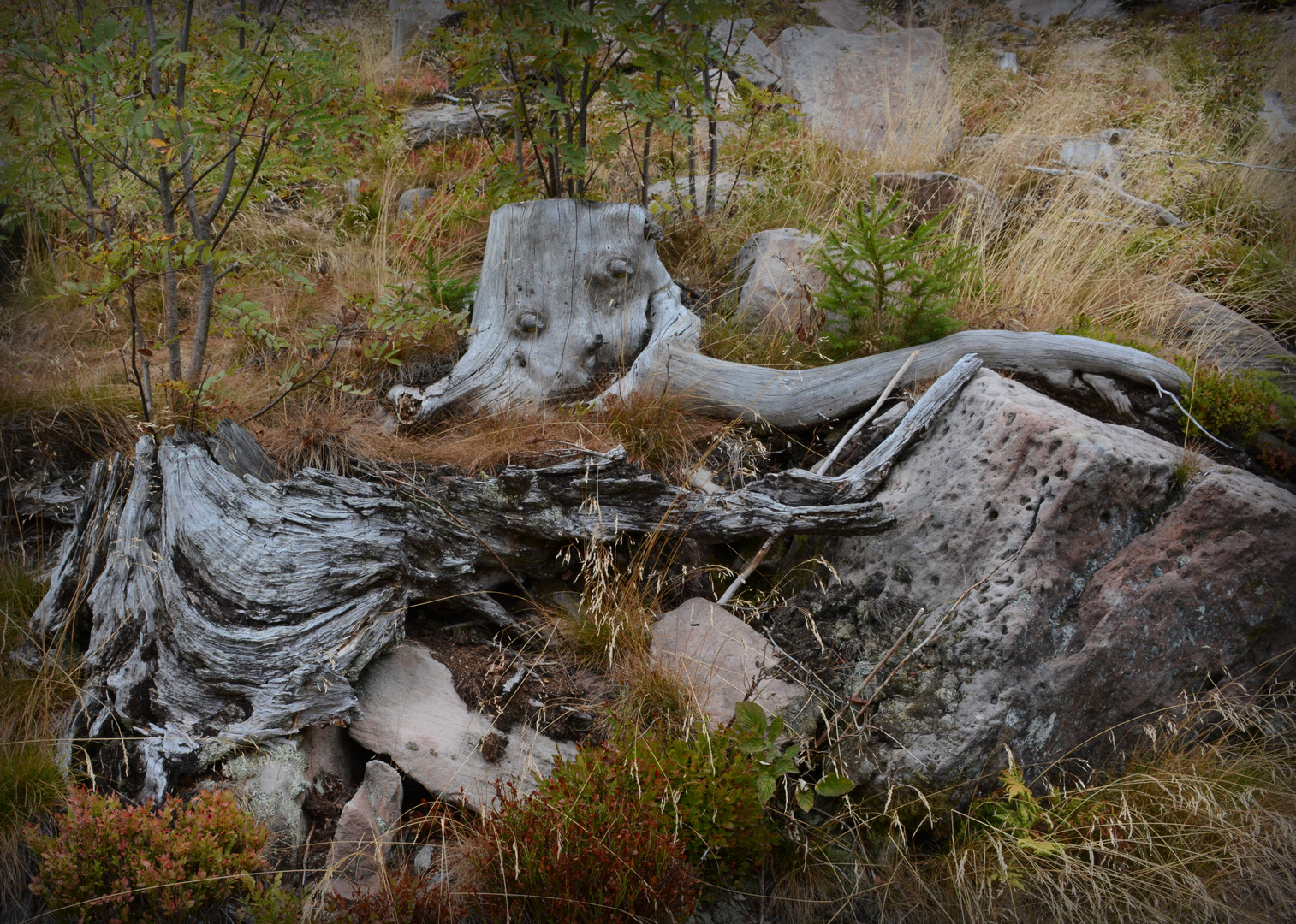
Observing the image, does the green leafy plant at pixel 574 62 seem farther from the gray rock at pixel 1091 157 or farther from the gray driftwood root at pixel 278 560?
the gray rock at pixel 1091 157

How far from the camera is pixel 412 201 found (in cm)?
669

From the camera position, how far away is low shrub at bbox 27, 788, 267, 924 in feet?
Result: 7.89

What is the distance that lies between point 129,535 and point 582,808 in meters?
2.37

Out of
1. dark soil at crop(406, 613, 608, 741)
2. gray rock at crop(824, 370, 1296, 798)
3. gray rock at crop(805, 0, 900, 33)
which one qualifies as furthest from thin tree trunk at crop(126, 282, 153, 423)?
gray rock at crop(805, 0, 900, 33)

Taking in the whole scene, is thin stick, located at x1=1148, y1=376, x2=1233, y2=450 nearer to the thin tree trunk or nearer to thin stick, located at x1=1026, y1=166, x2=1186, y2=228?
thin stick, located at x1=1026, y1=166, x2=1186, y2=228

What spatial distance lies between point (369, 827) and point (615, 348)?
10.1 ft

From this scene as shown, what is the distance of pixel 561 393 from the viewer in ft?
15.4

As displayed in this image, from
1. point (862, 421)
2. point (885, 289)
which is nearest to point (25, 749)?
point (862, 421)

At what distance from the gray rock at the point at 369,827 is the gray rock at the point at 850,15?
1179 cm

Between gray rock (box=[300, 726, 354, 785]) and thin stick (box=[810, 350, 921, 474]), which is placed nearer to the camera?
gray rock (box=[300, 726, 354, 785])

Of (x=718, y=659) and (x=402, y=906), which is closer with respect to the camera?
(x=402, y=906)

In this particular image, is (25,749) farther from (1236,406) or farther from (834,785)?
(1236,406)

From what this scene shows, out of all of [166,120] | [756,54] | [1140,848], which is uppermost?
[756,54]

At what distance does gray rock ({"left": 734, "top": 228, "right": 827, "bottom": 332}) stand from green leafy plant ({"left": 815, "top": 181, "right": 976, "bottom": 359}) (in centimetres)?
33
